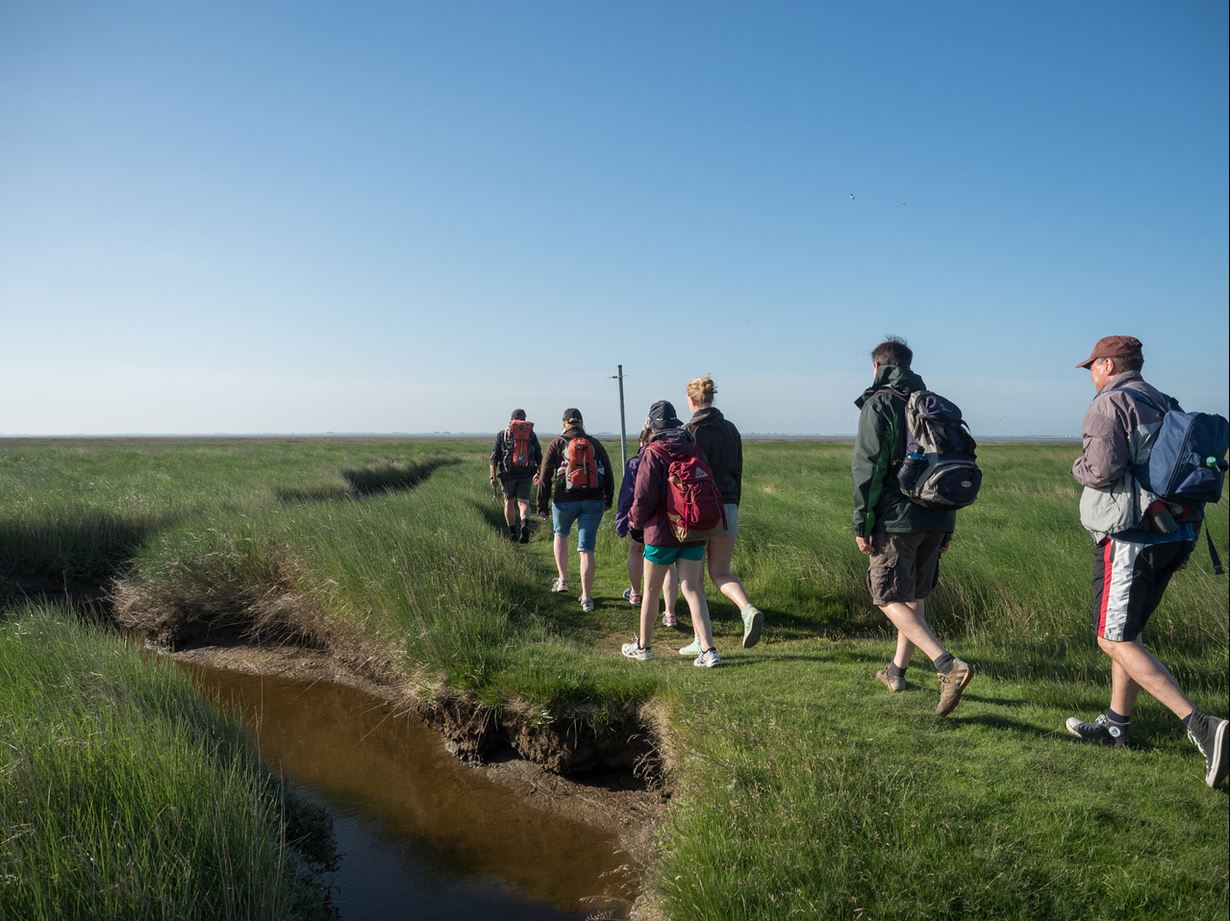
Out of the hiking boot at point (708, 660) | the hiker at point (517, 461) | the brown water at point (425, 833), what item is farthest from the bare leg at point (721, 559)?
the hiker at point (517, 461)

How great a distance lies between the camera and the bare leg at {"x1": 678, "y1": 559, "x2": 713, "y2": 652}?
538 cm

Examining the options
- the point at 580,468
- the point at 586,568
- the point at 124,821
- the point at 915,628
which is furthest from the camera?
the point at 586,568

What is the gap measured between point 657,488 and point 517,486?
5.73 metres

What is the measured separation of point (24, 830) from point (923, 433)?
14.4 ft

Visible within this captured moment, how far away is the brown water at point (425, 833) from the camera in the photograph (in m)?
4.02

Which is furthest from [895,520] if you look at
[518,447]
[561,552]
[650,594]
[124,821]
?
[518,447]

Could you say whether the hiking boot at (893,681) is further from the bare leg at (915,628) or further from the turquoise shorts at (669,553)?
the turquoise shorts at (669,553)

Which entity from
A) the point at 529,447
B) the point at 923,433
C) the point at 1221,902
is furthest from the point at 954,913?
the point at 529,447

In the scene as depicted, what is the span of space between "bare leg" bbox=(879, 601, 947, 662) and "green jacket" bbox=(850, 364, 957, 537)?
17.3 inches

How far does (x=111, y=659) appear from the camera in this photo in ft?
15.1

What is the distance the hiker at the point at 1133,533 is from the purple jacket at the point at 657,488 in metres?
2.44

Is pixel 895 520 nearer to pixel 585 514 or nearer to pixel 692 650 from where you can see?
pixel 692 650

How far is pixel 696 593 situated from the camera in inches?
212

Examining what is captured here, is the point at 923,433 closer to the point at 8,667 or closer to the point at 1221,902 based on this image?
the point at 1221,902
